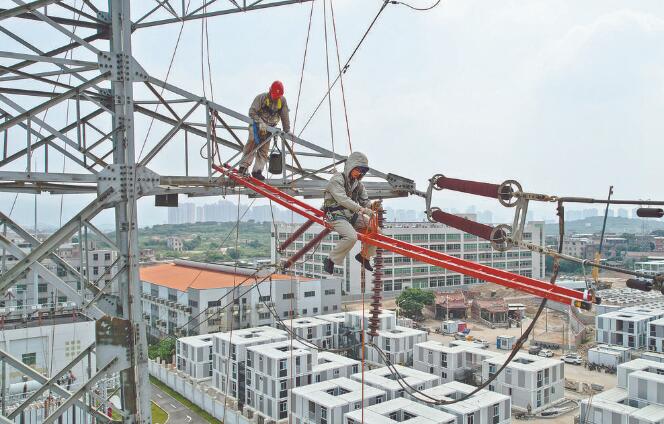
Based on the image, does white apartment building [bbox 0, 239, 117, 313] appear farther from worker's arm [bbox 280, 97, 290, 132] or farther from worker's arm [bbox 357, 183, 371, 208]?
worker's arm [bbox 357, 183, 371, 208]

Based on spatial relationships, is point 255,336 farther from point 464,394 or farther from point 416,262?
point 416,262

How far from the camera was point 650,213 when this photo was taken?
3.00 m

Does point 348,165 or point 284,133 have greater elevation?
point 284,133

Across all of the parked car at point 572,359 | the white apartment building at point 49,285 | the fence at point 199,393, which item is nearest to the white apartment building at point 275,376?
the fence at point 199,393

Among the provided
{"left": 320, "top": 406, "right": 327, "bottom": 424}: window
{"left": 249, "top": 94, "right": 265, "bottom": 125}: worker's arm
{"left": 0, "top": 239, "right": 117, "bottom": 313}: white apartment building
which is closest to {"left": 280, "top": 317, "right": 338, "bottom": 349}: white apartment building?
{"left": 0, "top": 239, "right": 117, "bottom": 313}: white apartment building

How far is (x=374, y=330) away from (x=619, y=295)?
39379mm

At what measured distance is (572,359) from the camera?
28250 millimetres

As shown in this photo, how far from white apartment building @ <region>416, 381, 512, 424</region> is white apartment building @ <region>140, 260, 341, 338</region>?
1139cm

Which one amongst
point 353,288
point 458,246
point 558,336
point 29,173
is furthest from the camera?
point 458,246

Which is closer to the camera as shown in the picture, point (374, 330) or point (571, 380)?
point (374, 330)

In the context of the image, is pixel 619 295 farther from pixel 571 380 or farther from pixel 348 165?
pixel 348 165

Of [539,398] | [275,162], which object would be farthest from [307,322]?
[275,162]

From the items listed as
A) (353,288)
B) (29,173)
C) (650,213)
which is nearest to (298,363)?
(29,173)

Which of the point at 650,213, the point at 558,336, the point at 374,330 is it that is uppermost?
the point at 650,213
